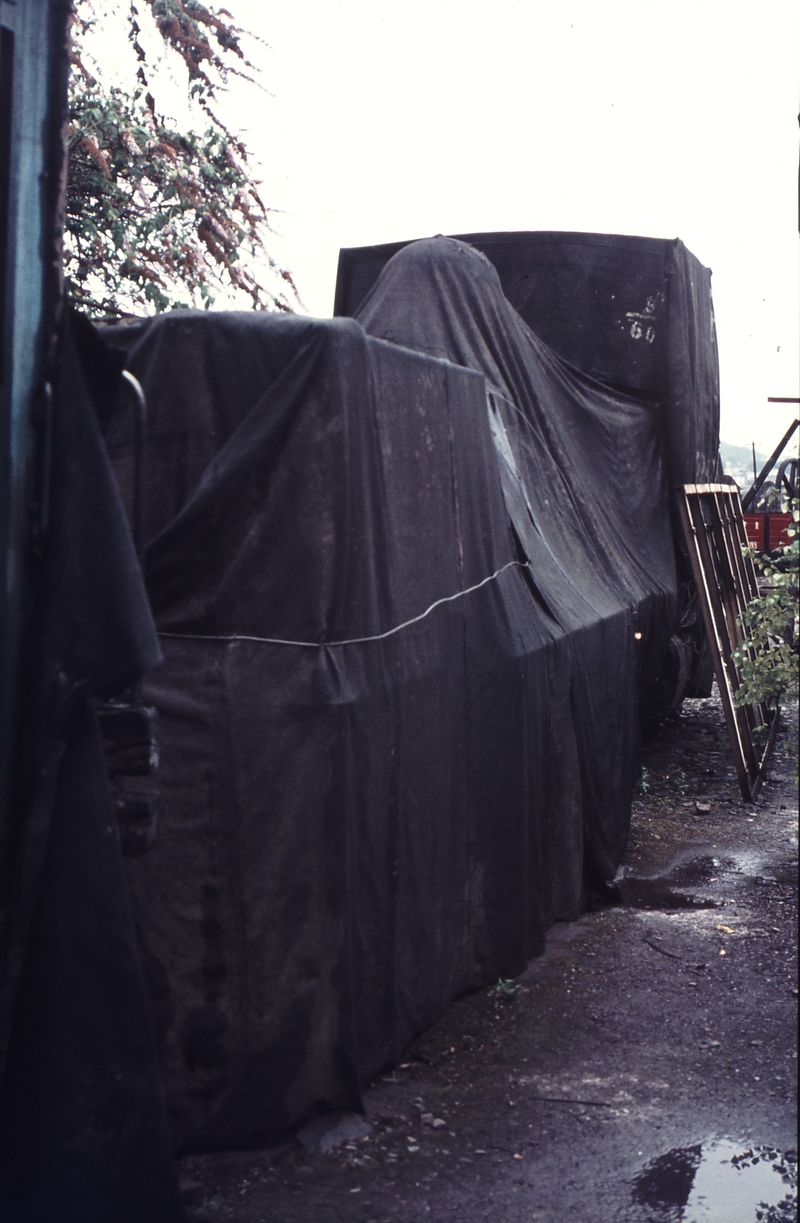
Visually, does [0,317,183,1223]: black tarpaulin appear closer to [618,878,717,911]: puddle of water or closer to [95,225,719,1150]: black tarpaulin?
[95,225,719,1150]: black tarpaulin

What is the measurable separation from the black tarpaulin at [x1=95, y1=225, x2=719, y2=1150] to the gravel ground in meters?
0.20

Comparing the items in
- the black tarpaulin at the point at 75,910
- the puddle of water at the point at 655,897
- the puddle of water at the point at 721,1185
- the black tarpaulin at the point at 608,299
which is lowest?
the puddle of water at the point at 721,1185

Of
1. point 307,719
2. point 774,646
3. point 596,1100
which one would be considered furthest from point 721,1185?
point 774,646

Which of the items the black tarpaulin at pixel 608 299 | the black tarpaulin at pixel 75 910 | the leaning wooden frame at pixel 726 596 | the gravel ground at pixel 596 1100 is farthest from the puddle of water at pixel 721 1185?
the black tarpaulin at pixel 608 299

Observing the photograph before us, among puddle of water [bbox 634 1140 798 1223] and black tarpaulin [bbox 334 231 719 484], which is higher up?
black tarpaulin [bbox 334 231 719 484]

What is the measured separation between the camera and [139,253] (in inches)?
431

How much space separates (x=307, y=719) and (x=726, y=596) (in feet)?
22.6

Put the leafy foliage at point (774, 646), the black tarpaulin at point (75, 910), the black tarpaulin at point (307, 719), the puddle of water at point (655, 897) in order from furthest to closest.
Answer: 1. the puddle of water at point (655, 897)
2. the leafy foliage at point (774, 646)
3. the black tarpaulin at point (307, 719)
4. the black tarpaulin at point (75, 910)

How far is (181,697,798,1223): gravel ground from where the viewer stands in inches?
149

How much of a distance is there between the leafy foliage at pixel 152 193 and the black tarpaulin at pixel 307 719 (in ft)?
20.5

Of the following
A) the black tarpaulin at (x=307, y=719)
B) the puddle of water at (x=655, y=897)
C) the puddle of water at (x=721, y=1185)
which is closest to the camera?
the puddle of water at (x=721, y=1185)

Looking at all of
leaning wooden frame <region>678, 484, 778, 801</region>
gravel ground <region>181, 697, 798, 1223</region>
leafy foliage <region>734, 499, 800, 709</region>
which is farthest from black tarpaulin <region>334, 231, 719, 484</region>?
gravel ground <region>181, 697, 798, 1223</region>

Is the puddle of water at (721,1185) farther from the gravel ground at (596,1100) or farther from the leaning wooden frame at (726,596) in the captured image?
the leaning wooden frame at (726,596)

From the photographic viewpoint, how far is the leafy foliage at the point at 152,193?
10.8 m
